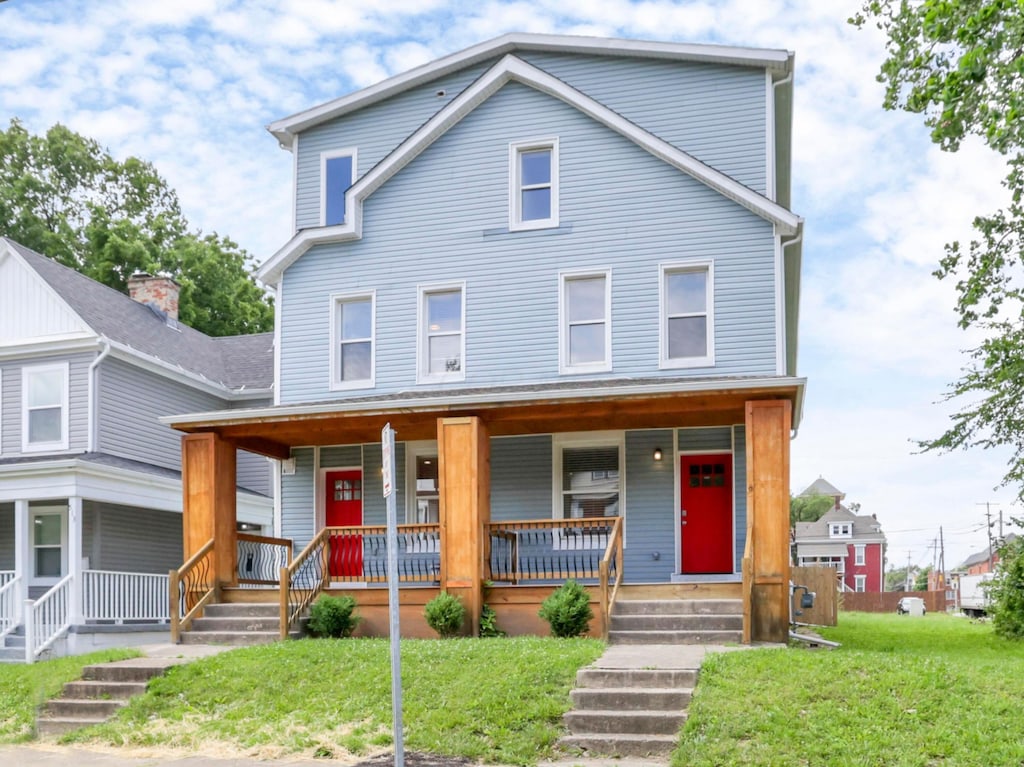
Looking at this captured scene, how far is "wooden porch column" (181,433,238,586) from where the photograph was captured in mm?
15953

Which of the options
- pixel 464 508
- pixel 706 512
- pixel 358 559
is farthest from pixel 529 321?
pixel 358 559

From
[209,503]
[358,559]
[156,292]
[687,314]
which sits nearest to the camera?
[209,503]

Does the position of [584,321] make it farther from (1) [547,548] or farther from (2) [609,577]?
(2) [609,577]

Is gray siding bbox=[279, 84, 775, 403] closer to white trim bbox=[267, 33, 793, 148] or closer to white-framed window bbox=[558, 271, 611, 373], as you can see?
white-framed window bbox=[558, 271, 611, 373]

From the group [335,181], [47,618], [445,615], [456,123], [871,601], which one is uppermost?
[456,123]

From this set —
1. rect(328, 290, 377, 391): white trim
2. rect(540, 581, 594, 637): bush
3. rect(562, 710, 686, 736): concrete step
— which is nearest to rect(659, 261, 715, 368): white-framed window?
rect(540, 581, 594, 637): bush

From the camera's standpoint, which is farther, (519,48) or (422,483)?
(519,48)

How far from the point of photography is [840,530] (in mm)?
71625

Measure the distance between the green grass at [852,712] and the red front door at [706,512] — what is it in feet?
17.2

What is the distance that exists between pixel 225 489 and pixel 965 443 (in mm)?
13925

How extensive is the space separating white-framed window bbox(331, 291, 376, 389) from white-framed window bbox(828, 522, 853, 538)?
194 ft

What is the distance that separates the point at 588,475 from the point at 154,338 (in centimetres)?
1113

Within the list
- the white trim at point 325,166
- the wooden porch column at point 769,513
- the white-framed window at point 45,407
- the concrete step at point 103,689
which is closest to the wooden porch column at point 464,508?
the wooden porch column at point 769,513

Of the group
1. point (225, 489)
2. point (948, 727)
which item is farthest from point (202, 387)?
point (948, 727)
